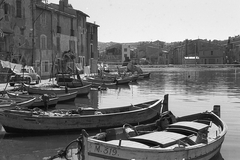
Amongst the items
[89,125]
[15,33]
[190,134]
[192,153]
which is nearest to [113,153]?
[192,153]

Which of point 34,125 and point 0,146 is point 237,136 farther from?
point 0,146

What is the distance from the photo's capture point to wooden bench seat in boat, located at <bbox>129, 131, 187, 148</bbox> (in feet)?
32.6

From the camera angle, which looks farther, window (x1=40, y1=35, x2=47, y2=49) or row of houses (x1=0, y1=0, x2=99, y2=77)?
window (x1=40, y1=35, x2=47, y2=49)

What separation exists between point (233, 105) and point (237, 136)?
34.0ft

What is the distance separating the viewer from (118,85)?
46344 millimetres

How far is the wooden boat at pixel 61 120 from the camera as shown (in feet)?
47.2

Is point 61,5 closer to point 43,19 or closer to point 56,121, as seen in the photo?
point 43,19

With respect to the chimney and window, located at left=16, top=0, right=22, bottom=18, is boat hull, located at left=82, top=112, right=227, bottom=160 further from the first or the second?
the chimney

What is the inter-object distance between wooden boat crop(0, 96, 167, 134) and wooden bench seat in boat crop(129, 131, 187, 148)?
15.6 ft

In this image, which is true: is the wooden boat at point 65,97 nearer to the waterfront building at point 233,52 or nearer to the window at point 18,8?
the window at point 18,8

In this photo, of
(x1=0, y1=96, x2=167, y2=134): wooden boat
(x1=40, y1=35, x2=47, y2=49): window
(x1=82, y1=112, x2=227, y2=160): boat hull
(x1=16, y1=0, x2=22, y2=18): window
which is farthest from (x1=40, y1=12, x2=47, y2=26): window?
(x1=82, y1=112, x2=227, y2=160): boat hull

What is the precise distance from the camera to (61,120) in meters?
14.6

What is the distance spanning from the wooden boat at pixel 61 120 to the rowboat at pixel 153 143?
10.7ft

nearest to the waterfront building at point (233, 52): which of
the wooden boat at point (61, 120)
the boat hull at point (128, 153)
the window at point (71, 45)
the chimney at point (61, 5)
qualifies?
the window at point (71, 45)
